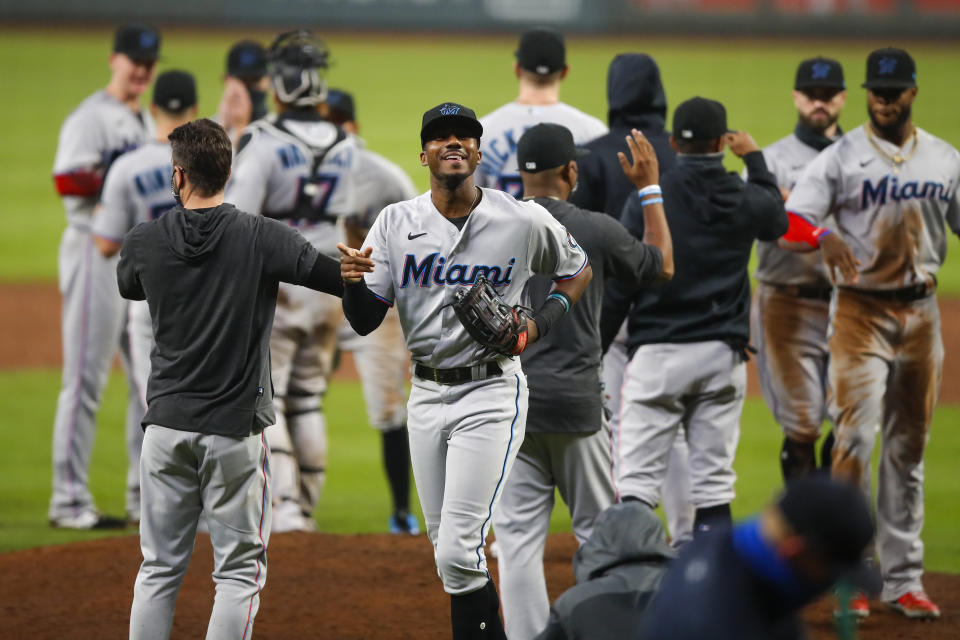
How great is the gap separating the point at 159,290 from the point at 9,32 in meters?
29.6

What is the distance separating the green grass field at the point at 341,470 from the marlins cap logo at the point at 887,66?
2.39m

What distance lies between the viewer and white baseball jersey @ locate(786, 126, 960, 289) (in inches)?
205

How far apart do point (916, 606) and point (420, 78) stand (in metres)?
25.6

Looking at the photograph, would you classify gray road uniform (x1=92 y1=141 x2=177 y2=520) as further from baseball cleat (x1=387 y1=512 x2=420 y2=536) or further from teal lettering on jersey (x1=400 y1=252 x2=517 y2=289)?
teal lettering on jersey (x1=400 y1=252 x2=517 y2=289)

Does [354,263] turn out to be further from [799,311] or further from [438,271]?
[799,311]

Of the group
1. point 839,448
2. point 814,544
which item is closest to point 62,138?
Answer: point 839,448

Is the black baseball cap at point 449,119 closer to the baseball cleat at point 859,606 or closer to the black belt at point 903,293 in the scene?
the black belt at point 903,293

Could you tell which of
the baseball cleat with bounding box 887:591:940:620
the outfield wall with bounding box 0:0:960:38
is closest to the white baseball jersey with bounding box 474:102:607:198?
the baseball cleat with bounding box 887:591:940:620

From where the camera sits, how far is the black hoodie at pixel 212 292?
382 cm

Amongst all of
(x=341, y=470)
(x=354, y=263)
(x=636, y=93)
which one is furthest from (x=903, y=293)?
(x=341, y=470)

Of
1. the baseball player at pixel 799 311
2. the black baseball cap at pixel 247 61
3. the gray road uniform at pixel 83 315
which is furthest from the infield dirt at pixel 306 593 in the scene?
the black baseball cap at pixel 247 61

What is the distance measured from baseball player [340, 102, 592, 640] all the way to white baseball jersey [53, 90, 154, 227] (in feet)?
11.3

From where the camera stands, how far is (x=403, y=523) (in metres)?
6.73

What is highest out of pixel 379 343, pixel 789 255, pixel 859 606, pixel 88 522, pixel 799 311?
pixel 789 255
